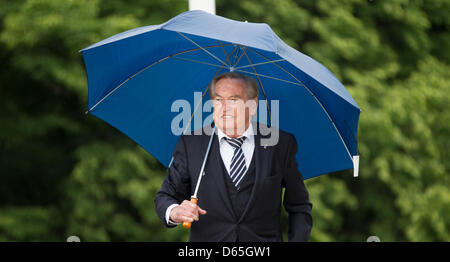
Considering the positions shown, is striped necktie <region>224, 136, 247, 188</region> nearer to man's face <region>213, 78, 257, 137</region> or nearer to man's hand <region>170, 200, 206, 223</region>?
man's face <region>213, 78, 257, 137</region>

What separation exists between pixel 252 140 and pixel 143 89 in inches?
30.8

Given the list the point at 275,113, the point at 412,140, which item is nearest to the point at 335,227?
the point at 412,140

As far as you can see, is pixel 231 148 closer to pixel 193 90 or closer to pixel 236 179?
pixel 236 179

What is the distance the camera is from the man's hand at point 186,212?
8.25 ft

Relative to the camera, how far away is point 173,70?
10.6ft

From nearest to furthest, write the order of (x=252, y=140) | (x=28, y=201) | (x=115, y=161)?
(x=252, y=140) < (x=115, y=161) < (x=28, y=201)

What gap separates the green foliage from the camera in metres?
7.48

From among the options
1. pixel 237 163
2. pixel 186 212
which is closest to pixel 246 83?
pixel 237 163

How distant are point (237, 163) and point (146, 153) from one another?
5363 millimetres

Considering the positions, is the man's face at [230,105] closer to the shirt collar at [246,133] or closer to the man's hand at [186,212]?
the shirt collar at [246,133]

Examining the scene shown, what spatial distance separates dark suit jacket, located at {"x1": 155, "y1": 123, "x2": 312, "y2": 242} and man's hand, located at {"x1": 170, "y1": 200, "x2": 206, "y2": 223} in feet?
0.28

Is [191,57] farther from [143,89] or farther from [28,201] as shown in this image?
[28,201]

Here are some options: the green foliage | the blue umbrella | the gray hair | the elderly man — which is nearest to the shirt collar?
the elderly man

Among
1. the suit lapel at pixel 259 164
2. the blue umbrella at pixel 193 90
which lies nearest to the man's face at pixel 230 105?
the suit lapel at pixel 259 164
